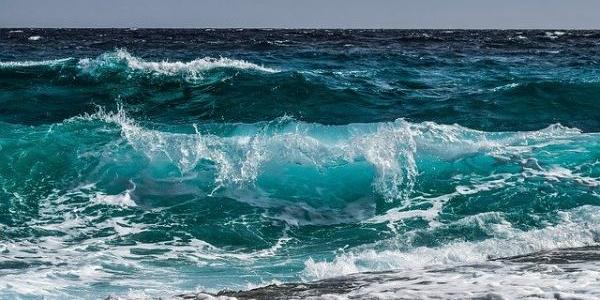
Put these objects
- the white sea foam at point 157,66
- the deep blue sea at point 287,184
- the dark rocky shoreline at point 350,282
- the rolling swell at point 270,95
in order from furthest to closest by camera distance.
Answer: the white sea foam at point 157,66, the rolling swell at point 270,95, the deep blue sea at point 287,184, the dark rocky shoreline at point 350,282

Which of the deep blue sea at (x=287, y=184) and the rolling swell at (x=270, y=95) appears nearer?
the deep blue sea at (x=287, y=184)

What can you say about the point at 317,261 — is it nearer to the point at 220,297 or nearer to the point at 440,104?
the point at 220,297

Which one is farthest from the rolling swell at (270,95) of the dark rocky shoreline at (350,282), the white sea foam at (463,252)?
the dark rocky shoreline at (350,282)

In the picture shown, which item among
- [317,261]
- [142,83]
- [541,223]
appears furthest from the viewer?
[142,83]

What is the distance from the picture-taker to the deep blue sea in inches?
227

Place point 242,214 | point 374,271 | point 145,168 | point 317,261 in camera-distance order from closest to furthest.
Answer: point 374,271, point 317,261, point 242,214, point 145,168

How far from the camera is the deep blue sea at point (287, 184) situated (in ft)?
18.9

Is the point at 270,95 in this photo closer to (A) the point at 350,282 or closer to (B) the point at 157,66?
(B) the point at 157,66

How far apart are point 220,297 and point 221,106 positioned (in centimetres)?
966

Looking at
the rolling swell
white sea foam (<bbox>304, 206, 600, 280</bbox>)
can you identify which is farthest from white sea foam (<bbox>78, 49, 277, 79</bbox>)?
white sea foam (<bbox>304, 206, 600, 280</bbox>)

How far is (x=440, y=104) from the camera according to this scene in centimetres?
1429

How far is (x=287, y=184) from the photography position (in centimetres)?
934

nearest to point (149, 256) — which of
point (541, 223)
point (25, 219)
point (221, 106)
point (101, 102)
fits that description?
point (25, 219)

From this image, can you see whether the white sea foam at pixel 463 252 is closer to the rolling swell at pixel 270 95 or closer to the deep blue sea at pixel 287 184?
the deep blue sea at pixel 287 184
